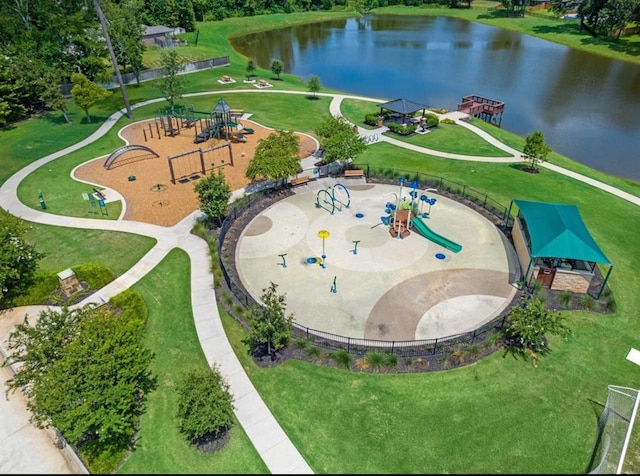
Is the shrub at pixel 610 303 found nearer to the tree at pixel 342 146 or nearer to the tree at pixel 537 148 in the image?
the tree at pixel 537 148

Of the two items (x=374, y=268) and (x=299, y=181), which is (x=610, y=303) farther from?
(x=299, y=181)

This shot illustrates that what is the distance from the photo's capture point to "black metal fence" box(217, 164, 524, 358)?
19766 mm

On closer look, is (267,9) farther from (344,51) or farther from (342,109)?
(342,109)

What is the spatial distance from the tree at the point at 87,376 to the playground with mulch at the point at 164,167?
43.8ft

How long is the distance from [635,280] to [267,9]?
120 metres

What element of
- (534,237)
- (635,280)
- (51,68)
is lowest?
(635,280)

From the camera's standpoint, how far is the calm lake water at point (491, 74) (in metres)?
48.4

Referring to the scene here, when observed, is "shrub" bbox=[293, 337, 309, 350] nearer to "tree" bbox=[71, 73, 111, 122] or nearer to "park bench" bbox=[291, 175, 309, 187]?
"park bench" bbox=[291, 175, 309, 187]

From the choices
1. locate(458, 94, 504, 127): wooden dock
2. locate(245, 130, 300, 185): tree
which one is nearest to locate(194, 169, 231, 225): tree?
locate(245, 130, 300, 185): tree

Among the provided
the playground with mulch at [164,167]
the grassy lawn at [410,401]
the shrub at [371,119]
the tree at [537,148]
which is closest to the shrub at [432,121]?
the shrub at [371,119]

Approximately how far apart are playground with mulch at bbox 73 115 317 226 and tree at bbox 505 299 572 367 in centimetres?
2223

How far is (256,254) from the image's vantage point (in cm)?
2644

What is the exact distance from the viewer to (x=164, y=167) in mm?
37500

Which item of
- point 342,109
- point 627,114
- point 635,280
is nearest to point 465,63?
point 627,114
